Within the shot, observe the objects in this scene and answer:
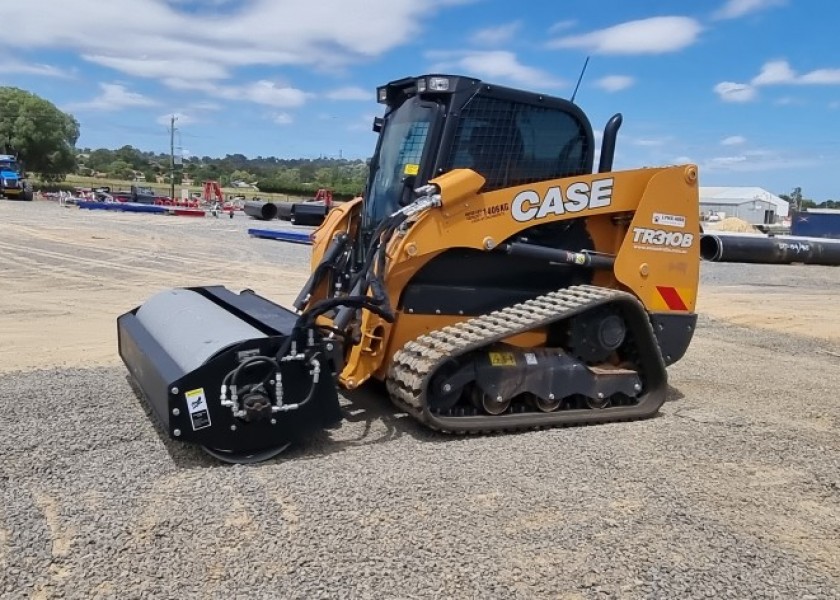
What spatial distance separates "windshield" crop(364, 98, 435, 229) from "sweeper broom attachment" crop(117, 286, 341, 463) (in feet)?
4.71

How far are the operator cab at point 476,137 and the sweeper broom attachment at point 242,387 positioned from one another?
1547 millimetres

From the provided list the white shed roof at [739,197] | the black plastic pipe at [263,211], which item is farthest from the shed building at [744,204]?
the black plastic pipe at [263,211]

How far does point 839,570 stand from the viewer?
3.57 metres

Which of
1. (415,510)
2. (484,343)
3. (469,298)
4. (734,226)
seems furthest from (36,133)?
(415,510)

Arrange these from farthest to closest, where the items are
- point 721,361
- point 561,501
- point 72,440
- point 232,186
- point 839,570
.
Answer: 1. point 232,186
2. point 721,361
3. point 72,440
4. point 561,501
5. point 839,570

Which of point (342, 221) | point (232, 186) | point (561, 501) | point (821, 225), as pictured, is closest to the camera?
point (561, 501)

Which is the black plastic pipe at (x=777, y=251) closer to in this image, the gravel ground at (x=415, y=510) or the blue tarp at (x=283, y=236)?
the blue tarp at (x=283, y=236)

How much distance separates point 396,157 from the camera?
238 inches

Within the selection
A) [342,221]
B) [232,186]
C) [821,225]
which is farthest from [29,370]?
[232,186]

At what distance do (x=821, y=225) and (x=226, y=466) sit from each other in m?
33.4

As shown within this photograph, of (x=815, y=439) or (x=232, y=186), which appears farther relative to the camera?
(x=232, y=186)

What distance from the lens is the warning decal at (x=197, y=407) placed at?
4383mm

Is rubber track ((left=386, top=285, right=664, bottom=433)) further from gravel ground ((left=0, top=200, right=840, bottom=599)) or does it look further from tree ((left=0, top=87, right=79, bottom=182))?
tree ((left=0, top=87, right=79, bottom=182))

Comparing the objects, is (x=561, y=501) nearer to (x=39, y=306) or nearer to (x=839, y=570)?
(x=839, y=570)
